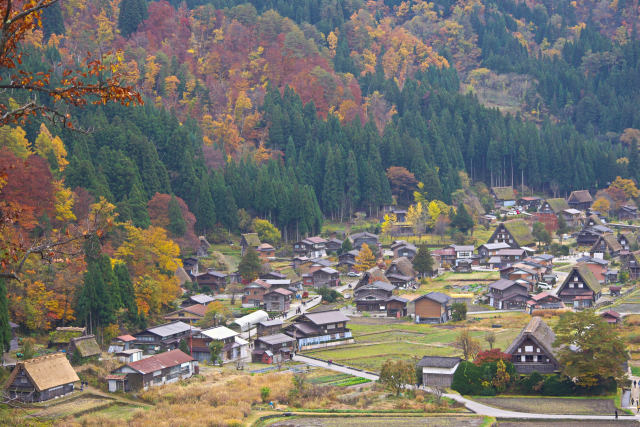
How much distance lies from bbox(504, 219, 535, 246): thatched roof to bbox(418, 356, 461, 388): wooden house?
39.0 m

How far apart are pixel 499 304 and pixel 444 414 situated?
82.1 feet

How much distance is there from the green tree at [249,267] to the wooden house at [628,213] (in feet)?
159

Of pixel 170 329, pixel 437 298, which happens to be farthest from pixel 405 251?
pixel 170 329

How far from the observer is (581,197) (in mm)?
88875

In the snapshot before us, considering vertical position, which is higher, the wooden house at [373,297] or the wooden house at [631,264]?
the wooden house at [631,264]

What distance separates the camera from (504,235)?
73.6 meters

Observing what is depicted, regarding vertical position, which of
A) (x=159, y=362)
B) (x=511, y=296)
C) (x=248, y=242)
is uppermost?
(x=248, y=242)

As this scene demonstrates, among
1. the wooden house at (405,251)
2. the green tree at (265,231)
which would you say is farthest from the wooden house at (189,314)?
the wooden house at (405,251)

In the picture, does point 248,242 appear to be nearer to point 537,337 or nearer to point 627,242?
point 627,242

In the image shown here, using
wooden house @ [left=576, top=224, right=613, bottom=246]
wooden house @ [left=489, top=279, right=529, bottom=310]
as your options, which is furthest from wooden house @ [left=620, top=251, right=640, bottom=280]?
wooden house @ [left=489, top=279, right=529, bottom=310]

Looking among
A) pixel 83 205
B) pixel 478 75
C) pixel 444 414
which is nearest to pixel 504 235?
pixel 83 205

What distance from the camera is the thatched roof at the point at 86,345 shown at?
38625 mm

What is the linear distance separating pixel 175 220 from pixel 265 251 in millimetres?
9647

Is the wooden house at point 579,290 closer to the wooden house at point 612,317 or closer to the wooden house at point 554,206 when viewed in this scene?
the wooden house at point 612,317
